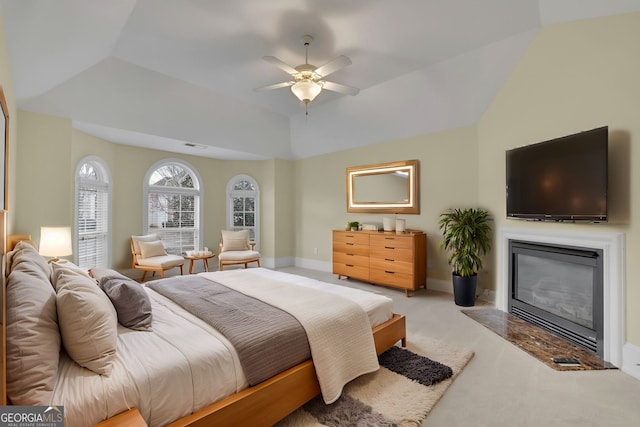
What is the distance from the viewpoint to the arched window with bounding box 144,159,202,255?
564 cm

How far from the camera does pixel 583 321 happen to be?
275 centimetres

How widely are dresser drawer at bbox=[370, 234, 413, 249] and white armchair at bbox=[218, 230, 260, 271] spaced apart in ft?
7.61

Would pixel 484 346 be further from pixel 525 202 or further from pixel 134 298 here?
pixel 134 298

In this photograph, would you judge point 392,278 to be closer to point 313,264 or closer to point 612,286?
point 313,264

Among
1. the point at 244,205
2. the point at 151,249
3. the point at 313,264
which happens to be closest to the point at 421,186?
the point at 313,264

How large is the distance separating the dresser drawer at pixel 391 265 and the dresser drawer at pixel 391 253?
5 cm

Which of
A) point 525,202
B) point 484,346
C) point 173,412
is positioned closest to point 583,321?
point 484,346

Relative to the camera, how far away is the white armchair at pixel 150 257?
4.78 m

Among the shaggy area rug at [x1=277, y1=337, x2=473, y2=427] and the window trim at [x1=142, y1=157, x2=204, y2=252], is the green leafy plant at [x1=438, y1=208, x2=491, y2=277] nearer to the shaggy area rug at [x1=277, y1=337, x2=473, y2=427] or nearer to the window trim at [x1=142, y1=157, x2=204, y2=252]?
the shaggy area rug at [x1=277, y1=337, x2=473, y2=427]

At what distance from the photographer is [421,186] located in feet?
15.7

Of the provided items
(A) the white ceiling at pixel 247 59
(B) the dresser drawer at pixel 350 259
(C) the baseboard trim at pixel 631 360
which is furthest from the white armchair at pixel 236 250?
(C) the baseboard trim at pixel 631 360

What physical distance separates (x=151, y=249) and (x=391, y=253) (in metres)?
3.99

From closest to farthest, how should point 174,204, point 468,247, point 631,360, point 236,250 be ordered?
1. point 631,360
2. point 468,247
3. point 236,250
4. point 174,204

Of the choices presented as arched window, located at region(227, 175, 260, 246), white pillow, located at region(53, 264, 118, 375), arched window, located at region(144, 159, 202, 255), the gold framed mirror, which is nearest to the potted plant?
the gold framed mirror
